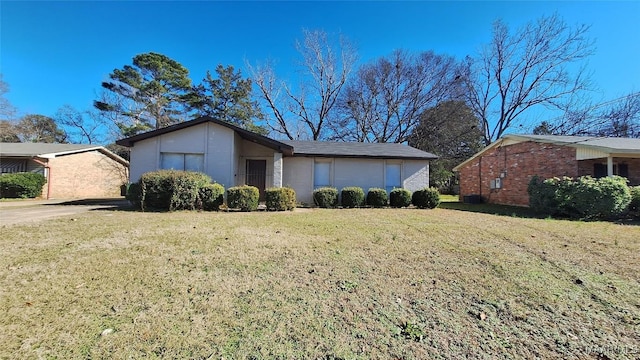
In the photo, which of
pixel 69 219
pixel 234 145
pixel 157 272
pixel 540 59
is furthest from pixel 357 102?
pixel 157 272

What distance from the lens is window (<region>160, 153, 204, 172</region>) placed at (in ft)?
41.0

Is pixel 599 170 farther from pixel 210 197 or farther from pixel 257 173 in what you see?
pixel 210 197

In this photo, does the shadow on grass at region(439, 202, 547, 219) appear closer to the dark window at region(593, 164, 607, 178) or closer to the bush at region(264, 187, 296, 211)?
the dark window at region(593, 164, 607, 178)

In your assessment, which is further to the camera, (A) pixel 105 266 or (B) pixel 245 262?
(B) pixel 245 262

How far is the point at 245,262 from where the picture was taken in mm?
4441

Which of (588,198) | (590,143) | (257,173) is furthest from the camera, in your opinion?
(257,173)

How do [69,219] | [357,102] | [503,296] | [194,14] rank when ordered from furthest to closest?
[357,102], [194,14], [69,219], [503,296]

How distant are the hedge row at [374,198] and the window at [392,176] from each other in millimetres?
1985

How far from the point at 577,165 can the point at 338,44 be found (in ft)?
68.9

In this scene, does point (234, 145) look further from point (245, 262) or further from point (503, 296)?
point (503, 296)

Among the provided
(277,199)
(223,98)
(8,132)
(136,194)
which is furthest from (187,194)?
(8,132)

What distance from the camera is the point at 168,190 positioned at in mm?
9547

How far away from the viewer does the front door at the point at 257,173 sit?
14531 millimetres

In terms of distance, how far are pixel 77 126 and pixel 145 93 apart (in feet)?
48.9
